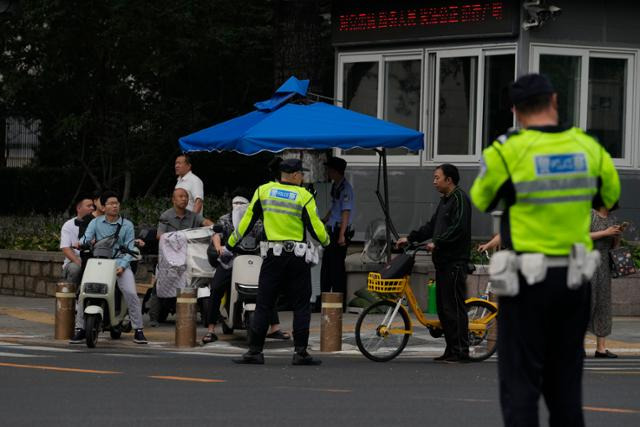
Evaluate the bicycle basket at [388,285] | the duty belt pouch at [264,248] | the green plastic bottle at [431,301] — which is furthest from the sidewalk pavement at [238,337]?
the duty belt pouch at [264,248]

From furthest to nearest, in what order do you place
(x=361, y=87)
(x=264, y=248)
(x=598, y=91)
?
(x=361, y=87), (x=598, y=91), (x=264, y=248)

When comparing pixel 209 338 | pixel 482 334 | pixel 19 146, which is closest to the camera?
pixel 482 334

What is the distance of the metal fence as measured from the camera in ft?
109

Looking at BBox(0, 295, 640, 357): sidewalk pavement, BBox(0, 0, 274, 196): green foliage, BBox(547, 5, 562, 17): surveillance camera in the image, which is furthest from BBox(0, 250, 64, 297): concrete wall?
BBox(547, 5, 562, 17): surveillance camera

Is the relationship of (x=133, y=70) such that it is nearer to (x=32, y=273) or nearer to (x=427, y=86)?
(x=32, y=273)

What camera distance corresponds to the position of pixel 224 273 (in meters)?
15.1

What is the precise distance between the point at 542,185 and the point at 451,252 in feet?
22.1

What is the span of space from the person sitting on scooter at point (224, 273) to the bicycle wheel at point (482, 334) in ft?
7.63

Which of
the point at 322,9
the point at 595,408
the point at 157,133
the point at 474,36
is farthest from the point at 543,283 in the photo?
the point at 157,133

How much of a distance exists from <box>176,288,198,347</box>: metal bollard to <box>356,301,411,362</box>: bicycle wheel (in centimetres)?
199

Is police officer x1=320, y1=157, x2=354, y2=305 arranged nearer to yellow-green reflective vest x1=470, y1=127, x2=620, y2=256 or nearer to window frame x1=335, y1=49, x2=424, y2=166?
window frame x1=335, y1=49, x2=424, y2=166

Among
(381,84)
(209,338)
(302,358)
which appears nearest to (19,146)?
(381,84)

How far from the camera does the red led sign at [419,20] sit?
786 inches

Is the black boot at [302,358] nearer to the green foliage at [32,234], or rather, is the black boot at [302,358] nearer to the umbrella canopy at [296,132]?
the umbrella canopy at [296,132]
